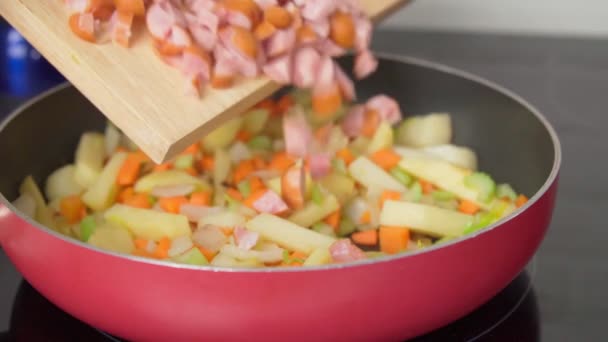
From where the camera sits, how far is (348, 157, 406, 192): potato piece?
1.36m

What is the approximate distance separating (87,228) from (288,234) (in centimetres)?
30

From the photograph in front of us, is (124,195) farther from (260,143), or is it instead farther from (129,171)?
(260,143)

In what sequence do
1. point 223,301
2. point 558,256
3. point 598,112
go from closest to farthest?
point 223,301, point 558,256, point 598,112

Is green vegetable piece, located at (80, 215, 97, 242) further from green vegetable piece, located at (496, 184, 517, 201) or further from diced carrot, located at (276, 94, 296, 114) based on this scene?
green vegetable piece, located at (496, 184, 517, 201)

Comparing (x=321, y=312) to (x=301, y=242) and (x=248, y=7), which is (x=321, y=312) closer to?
(x=301, y=242)

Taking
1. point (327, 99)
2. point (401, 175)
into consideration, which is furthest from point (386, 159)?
point (327, 99)

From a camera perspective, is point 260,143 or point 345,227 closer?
point 345,227

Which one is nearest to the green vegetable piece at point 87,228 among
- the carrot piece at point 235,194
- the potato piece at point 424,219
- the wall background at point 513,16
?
the carrot piece at point 235,194

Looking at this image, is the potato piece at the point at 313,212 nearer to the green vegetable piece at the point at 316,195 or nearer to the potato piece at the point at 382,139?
the green vegetable piece at the point at 316,195

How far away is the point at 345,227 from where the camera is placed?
1329 mm

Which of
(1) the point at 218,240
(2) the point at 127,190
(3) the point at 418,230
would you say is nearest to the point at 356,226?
(3) the point at 418,230

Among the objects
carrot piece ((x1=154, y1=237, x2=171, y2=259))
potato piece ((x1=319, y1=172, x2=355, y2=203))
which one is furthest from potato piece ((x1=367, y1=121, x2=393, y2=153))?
carrot piece ((x1=154, y1=237, x2=171, y2=259))

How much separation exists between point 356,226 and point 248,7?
38cm

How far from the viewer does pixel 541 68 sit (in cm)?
188
